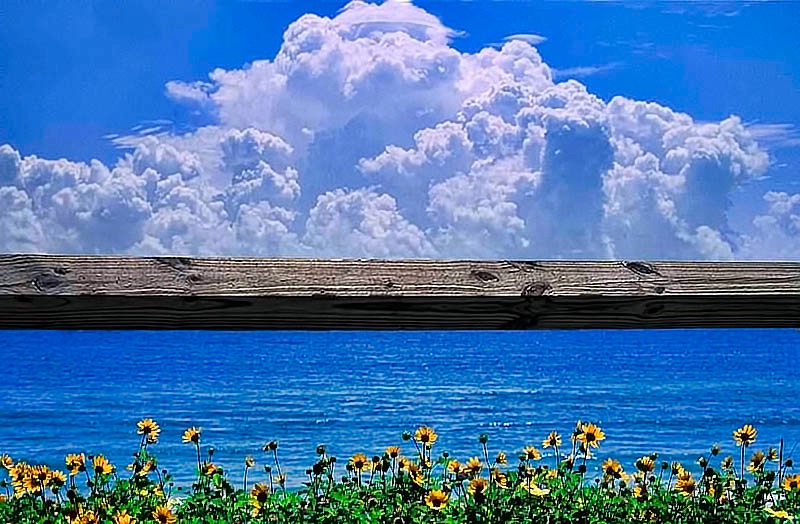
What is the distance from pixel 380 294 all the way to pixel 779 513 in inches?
55.2

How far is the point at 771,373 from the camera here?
43.6ft

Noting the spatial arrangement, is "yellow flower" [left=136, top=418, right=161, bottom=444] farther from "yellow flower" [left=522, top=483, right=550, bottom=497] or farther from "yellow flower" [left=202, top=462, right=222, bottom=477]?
"yellow flower" [left=522, top=483, right=550, bottom=497]

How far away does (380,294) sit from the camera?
4.04ft

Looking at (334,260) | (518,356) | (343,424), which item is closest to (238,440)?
(343,424)

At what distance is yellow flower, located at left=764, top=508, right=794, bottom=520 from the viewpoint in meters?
2.21

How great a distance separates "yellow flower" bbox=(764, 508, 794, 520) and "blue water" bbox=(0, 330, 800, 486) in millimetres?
5744

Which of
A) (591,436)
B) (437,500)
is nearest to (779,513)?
(591,436)

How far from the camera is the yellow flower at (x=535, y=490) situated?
2.29m

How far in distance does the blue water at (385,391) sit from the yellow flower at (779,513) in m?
5.74

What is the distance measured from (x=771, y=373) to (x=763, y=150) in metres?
9.63

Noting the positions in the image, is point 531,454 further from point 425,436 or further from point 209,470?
point 209,470

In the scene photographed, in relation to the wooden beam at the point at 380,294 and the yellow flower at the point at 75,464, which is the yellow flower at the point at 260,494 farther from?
the wooden beam at the point at 380,294

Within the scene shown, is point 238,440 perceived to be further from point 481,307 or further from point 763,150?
point 763,150

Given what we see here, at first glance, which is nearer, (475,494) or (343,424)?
(475,494)
